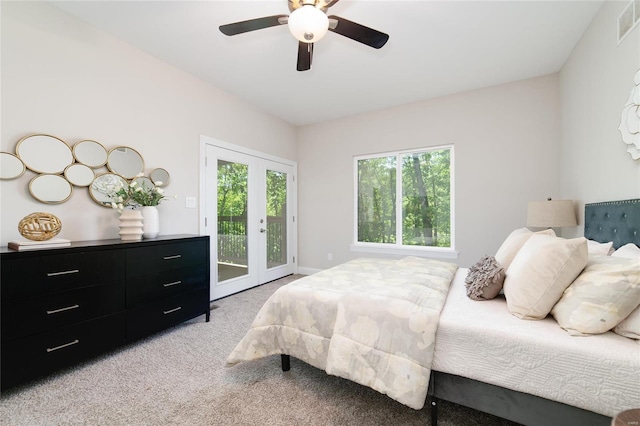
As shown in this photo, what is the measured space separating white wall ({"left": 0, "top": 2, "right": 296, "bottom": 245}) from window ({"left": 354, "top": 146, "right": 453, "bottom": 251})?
230 centimetres

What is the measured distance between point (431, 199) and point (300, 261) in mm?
2411

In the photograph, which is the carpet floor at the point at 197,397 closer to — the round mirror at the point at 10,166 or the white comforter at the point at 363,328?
the white comforter at the point at 363,328

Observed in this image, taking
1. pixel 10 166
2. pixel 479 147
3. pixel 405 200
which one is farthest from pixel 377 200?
pixel 10 166

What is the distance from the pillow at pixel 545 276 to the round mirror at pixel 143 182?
10.0ft

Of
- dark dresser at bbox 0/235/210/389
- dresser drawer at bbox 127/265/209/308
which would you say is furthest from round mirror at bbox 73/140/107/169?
dresser drawer at bbox 127/265/209/308

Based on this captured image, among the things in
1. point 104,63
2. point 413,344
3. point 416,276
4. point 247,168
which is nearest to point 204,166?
point 247,168

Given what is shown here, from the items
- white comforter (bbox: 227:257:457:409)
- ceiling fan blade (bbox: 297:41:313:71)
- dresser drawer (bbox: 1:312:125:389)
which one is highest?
ceiling fan blade (bbox: 297:41:313:71)

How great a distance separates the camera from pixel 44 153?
200 centimetres

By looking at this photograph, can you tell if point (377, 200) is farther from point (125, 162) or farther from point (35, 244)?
point (35, 244)

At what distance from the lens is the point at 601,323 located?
1041 millimetres

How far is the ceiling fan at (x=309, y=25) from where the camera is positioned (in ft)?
5.10

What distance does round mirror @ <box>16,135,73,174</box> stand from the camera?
1.91 metres

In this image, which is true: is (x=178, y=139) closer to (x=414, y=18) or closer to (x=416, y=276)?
(x=414, y=18)

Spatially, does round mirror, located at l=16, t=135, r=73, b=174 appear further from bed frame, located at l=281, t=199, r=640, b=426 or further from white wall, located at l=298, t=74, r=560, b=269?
white wall, located at l=298, t=74, r=560, b=269
